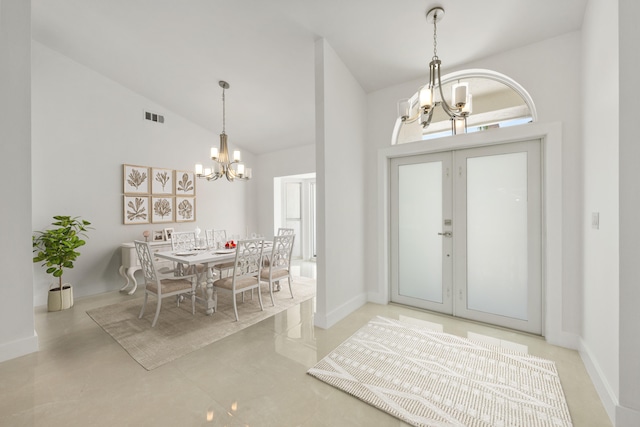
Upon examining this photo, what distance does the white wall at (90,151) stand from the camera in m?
3.71

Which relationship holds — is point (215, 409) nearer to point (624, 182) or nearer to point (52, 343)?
point (52, 343)

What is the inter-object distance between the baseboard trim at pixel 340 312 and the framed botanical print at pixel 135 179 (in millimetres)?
3848

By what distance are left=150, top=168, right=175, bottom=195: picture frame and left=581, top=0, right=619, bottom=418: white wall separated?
575cm

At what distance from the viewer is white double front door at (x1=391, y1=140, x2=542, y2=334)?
9.25ft

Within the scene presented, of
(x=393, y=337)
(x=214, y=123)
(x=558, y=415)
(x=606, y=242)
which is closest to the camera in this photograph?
(x=558, y=415)

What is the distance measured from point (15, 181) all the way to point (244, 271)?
2278 millimetres

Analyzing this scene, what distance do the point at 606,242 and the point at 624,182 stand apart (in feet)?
1.53

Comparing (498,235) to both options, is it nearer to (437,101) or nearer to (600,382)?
(600,382)

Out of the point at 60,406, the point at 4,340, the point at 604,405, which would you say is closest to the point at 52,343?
the point at 4,340

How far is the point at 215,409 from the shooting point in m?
1.73

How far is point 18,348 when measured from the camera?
7.73 feet

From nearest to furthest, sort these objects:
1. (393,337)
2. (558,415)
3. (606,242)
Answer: (558,415), (606,242), (393,337)

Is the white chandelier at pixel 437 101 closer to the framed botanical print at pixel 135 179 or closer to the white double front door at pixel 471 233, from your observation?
the white double front door at pixel 471 233

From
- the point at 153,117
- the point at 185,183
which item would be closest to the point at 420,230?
the point at 185,183
